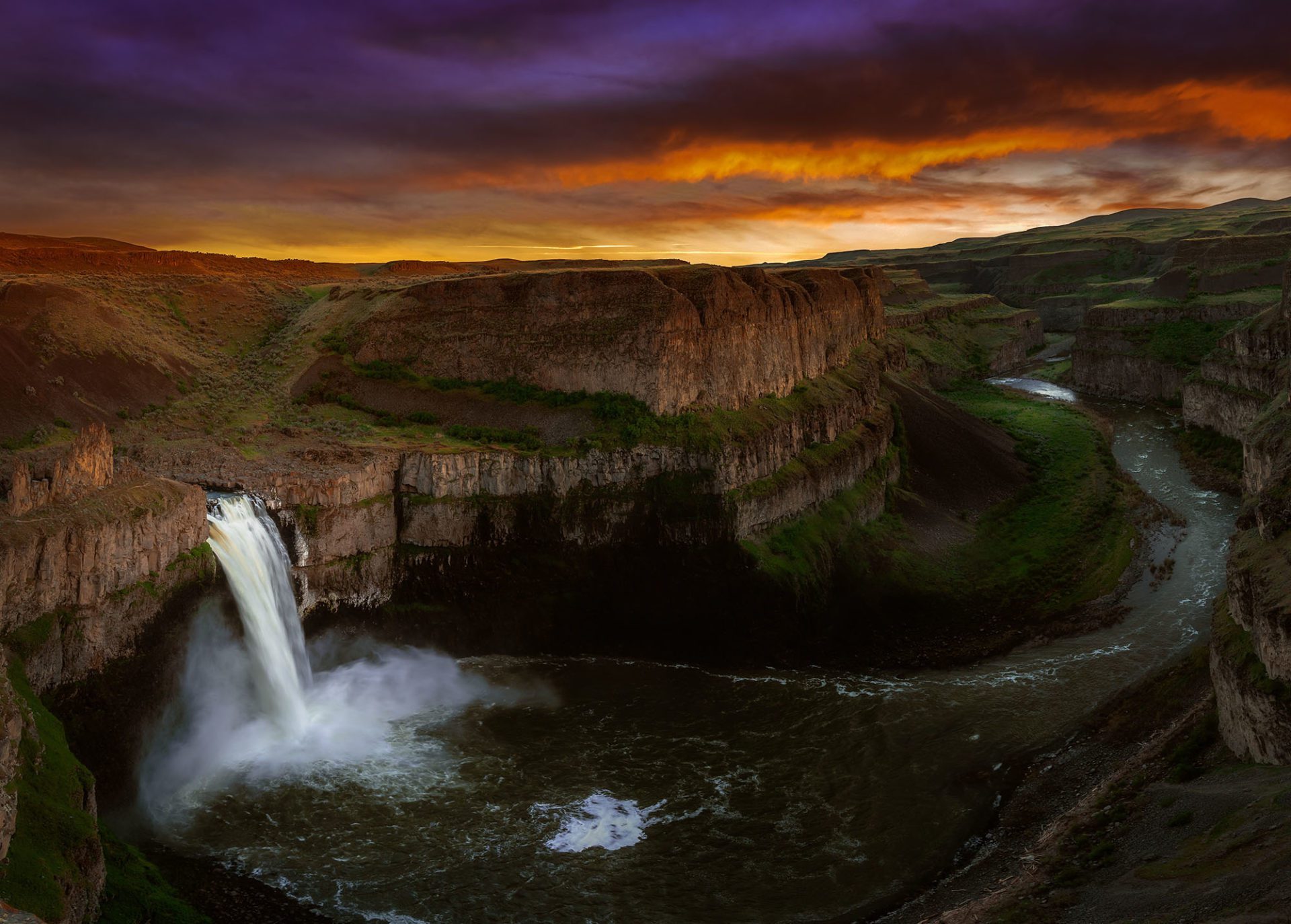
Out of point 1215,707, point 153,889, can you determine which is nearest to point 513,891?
point 153,889

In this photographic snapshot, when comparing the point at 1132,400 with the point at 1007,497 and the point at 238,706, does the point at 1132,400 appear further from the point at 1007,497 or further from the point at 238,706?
the point at 238,706

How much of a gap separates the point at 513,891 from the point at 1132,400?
8657cm

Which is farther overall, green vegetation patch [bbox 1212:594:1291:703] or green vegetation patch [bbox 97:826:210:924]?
green vegetation patch [bbox 1212:594:1291:703]

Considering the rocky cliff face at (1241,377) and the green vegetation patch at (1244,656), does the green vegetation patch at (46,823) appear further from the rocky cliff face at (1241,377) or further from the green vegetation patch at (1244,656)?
the rocky cliff face at (1241,377)

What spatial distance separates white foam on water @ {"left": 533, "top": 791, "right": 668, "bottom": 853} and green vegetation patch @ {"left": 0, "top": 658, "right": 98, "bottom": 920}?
11.5m

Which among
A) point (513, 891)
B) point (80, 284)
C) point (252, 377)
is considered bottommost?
point (513, 891)

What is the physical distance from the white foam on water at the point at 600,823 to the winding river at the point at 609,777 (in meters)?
0.08

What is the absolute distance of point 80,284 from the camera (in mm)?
Result: 60031

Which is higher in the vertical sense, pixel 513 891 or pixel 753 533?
pixel 753 533

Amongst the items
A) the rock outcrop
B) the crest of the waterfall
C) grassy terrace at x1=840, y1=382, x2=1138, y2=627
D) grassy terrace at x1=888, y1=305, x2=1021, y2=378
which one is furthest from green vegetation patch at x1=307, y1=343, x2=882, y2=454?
grassy terrace at x1=888, y1=305, x2=1021, y2=378

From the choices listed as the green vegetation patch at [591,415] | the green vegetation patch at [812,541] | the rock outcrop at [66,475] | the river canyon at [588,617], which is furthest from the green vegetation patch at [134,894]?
the green vegetation patch at [812,541]

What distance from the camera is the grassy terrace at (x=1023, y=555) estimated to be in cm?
4634

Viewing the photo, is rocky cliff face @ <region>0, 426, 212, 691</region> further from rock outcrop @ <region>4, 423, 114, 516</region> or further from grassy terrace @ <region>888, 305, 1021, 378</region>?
grassy terrace @ <region>888, 305, 1021, 378</region>

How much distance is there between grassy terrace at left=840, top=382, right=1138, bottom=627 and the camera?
152 feet
